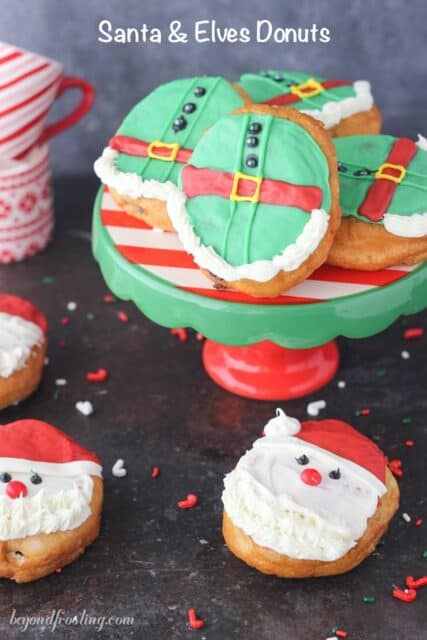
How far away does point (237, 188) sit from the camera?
93.5 inches

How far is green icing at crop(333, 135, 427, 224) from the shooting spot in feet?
8.16

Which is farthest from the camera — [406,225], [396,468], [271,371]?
[271,371]

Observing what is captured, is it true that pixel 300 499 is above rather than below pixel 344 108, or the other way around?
below

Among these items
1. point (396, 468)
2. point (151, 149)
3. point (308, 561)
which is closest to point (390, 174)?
point (151, 149)

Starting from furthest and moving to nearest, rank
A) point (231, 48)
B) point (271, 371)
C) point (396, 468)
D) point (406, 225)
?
point (231, 48) < point (271, 371) < point (396, 468) < point (406, 225)

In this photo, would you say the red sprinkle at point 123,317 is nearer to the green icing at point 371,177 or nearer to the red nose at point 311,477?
the green icing at point 371,177

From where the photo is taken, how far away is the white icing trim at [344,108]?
2.80 meters

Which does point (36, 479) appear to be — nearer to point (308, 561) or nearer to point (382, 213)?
point (308, 561)

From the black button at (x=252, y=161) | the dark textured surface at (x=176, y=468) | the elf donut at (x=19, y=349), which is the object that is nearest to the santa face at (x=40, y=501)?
the dark textured surface at (x=176, y=468)

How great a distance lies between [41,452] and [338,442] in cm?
62

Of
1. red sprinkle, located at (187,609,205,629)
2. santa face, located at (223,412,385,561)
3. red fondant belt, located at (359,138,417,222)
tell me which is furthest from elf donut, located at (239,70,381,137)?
red sprinkle, located at (187,609,205,629)

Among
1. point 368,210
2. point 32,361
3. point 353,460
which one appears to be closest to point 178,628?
point 353,460

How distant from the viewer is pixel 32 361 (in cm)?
270

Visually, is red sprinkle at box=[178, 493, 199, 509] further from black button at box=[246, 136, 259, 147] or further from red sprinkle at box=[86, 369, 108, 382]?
black button at box=[246, 136, 259, 147]
